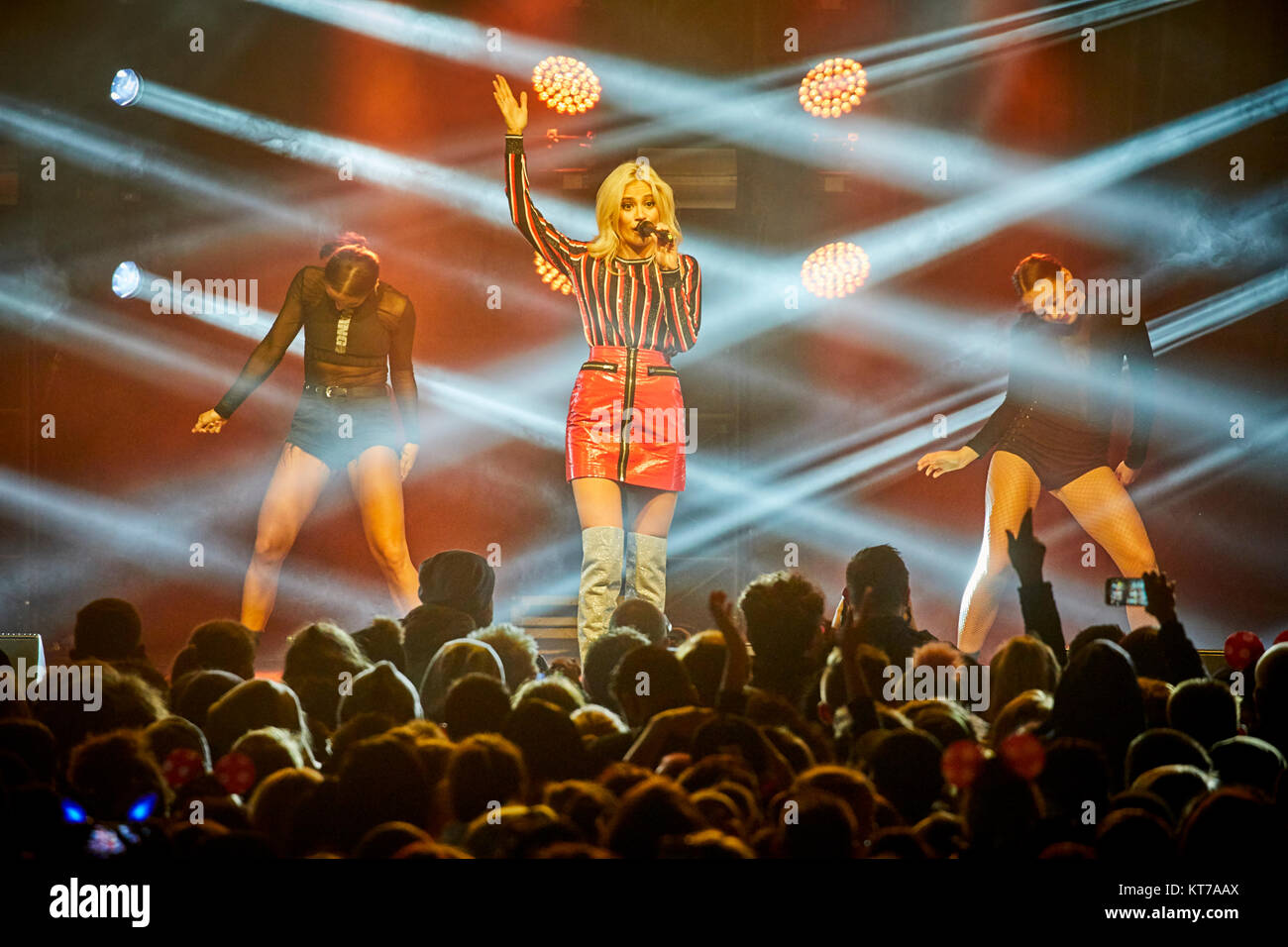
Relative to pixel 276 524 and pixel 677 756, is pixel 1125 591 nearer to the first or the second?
pixel 677 756

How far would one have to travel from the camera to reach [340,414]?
5.02 m

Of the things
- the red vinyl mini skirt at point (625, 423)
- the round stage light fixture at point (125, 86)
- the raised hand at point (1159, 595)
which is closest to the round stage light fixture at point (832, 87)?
the red vinyl mini skirt at point (625, 423)

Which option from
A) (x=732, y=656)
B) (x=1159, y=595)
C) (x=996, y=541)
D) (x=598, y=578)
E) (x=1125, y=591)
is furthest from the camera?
(x=996, y=541)

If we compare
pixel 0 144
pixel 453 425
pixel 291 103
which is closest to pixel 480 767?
pixel 453 425

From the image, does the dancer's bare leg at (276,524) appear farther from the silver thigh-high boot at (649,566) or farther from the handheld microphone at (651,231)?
the handheld microphone at (651,231)

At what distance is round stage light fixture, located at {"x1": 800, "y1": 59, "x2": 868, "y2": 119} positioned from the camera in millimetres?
6375

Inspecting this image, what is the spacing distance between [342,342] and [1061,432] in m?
2.88

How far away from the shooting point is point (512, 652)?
129 inches

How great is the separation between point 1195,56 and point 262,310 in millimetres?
5126

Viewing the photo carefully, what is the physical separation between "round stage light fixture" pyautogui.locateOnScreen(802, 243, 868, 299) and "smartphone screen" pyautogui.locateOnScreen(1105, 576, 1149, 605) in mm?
2962

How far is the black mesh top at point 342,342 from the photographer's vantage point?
199 inches

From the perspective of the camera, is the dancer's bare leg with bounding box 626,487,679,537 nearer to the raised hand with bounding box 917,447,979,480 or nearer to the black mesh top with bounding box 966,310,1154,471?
the raised hand with bounding box 917,447,979,480

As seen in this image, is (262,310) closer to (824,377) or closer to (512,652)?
(824,377)

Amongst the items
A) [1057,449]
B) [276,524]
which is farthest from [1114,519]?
[276,524]
